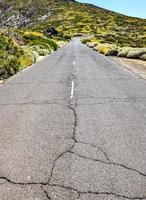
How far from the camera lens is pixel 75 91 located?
15133 mm

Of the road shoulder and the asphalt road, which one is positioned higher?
the asphalt road

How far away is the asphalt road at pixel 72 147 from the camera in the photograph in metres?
5.35

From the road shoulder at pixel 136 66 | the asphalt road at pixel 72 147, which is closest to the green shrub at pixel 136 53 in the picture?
the road shoulder at pixel 136 66

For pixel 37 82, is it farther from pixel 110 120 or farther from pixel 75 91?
pixel 110 120

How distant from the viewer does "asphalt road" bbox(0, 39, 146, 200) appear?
535cm

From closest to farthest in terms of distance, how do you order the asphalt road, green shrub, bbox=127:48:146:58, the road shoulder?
the asphalt road < the road shoulder < green shrub, bbox=127:48:146:58

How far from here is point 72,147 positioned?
287 inches

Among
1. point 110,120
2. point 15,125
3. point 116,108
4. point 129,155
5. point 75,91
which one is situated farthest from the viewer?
point 75,91

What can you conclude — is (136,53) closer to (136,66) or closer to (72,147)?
(136,66)

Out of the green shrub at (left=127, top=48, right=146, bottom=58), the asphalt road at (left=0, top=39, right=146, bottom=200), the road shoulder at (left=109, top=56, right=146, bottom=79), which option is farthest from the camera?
the green shrub at (left=127, top=48, right=146, bottom=58)

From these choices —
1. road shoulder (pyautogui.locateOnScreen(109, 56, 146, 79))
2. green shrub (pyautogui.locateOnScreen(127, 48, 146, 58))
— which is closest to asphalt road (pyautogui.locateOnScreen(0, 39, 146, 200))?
road shoulder (pyautogui.locateOnScreen(109, 56, 146, 79))

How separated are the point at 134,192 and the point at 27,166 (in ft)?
6.99

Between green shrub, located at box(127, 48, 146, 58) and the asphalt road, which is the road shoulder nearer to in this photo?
green shrub, located at box(127, 48, 146, 58)

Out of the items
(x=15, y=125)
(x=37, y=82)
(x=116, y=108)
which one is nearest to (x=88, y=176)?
(x=15, y=125)
